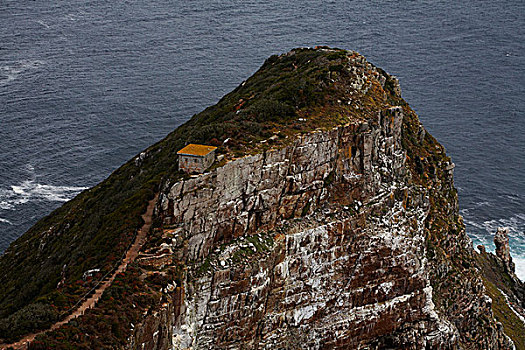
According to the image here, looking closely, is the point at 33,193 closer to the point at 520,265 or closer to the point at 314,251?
the point at 314,251

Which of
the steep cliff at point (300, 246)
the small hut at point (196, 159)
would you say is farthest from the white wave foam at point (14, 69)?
the small hut at point (196, 159)

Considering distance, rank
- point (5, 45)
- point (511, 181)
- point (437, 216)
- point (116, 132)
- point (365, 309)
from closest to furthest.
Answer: point (365, 309) → point (437, 216) → point (511, 181) → point (116, 132) → point (5, 45)

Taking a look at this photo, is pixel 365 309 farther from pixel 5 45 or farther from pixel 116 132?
pixel 5 45

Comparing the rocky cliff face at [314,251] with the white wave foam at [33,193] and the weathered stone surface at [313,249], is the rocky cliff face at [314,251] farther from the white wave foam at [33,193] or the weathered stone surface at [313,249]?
the white wave foam at [33,193]

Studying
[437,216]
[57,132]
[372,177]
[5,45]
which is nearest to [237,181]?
[372,177]

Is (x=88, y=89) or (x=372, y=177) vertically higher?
(x=372, y=177)

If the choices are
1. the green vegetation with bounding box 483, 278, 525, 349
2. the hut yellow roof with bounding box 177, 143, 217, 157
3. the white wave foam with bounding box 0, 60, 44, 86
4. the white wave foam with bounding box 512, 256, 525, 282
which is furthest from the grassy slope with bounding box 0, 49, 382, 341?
the white wave foam with bounding box 0, 60, 44, 86

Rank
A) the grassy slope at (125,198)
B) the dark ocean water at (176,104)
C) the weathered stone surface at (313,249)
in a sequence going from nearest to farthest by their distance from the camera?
the grassy slope at (125,198)
the weathered stone surface at (313,249)
the dark ocean water at (176,104)

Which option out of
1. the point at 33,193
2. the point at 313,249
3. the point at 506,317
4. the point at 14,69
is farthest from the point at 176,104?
the point at 313,249
